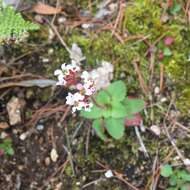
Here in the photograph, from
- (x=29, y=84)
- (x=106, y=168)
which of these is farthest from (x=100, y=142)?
(x=29, y=84)

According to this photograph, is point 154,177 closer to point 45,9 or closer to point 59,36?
point 59,36

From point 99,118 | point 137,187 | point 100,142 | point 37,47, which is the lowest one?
point 137,187

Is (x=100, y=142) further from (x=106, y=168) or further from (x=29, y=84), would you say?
(x=29, y=84)

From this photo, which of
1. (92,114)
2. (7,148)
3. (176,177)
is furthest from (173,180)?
(7,148)

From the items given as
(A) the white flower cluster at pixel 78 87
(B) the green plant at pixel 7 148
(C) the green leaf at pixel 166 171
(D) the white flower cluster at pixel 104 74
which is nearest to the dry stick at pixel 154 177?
(C) the green leaf at pixel 166 171

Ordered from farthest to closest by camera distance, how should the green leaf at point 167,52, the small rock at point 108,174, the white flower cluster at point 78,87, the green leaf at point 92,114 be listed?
the green leaf at point 167,52 < the small rock at point 108,174 < the green leaf at point 92,114 < the white flower cluster at point 78,87

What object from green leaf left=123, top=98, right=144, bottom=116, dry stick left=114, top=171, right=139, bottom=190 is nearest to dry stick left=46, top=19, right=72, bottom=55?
green leaf left=123, top=98, right=144, bottom=116

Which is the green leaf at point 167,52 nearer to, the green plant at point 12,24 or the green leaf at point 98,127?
the green leaf at point 98,127
